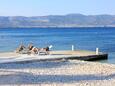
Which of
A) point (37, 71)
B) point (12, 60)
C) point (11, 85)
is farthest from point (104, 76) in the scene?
point (12, 60)

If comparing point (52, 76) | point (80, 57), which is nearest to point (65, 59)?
point (80, 57)

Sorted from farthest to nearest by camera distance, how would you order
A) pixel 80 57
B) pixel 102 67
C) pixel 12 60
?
pixel 80 57 < pixel 12 60 < pixel 102 67

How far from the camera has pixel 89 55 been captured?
39188mm

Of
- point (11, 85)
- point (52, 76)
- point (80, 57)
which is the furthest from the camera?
point (80, 57)

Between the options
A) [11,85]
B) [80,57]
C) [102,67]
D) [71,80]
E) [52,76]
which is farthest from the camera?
[80,57]

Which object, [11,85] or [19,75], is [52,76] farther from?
[11,85]

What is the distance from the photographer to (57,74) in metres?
26.1

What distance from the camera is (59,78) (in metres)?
24.3

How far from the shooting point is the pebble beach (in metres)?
22.6

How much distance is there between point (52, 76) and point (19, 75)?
1.93 m

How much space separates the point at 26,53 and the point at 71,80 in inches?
601

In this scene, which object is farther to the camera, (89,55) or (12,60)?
(89,55)

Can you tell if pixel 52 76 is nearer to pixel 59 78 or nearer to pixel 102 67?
pixel 59 78

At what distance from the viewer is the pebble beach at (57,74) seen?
22.6 metres
